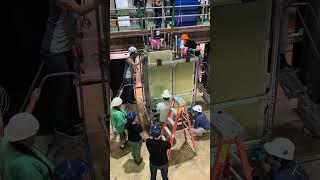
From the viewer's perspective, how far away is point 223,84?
3.37 meters

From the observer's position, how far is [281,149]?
8.87ft

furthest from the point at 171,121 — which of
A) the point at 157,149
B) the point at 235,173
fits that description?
the point at 235,173

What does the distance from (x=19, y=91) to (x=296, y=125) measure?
3.03 m

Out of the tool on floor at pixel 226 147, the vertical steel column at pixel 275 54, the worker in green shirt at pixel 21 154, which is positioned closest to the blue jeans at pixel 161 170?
the tool on floor at pixel 226 147

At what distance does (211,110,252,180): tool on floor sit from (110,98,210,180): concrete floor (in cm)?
39

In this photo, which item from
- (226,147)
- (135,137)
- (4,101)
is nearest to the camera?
(4,101)

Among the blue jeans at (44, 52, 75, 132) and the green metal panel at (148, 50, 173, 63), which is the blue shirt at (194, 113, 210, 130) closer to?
the green metal panel at (148, 50, 173, 63)

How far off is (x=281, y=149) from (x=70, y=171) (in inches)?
60.8

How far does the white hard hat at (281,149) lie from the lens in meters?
2.66

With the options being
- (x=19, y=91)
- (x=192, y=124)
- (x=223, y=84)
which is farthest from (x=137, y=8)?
(x=19, y=91)

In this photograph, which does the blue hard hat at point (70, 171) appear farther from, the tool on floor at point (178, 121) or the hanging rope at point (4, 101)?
the tool on floor at point (178, 121)

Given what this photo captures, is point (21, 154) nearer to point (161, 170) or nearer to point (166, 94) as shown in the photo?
point (161, 170)

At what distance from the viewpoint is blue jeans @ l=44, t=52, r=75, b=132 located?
2.86 metres

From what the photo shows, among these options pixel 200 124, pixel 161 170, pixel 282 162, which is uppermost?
pixel 282 162
